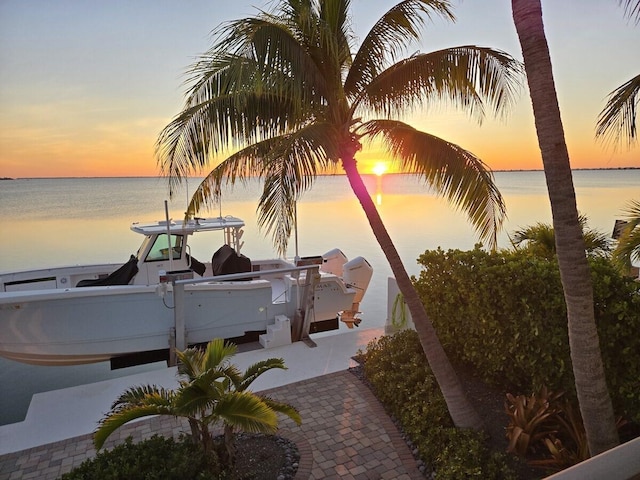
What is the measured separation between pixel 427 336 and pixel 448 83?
267 cm

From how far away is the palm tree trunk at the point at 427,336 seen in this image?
4074mm

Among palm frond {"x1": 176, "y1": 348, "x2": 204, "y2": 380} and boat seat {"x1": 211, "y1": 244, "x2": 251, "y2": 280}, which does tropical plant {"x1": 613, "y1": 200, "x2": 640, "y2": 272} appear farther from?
boat seat {"x1": 211, "y1": 244, "x2": 251, "y2": 280}

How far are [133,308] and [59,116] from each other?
13.2 m

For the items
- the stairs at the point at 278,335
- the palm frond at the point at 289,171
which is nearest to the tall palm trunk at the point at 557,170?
the palm frond at the point at 289,171

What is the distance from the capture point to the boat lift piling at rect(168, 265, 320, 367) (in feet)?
20.7

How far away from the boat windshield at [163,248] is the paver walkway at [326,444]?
4.16 meters

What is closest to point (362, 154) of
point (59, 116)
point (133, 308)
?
point (133, 308)

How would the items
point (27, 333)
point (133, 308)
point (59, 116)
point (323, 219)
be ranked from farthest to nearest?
1. point (323, 219)
2. point (59, 116)
3. point (133, 308)
4. point (27, 333)

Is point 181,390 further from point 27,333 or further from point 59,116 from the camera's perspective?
point 59,116

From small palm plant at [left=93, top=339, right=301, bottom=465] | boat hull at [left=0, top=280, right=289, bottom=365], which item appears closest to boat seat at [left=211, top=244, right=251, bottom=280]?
boat hull at [left=0, top=280, right=289, bottom=365]

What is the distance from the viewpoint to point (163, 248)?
831 cm

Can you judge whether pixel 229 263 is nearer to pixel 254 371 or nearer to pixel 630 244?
pixel 254 371

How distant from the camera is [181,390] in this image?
3164 mm

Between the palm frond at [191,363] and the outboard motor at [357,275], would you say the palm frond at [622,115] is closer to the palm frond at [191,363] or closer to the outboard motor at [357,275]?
the palm frond at [191,363]
